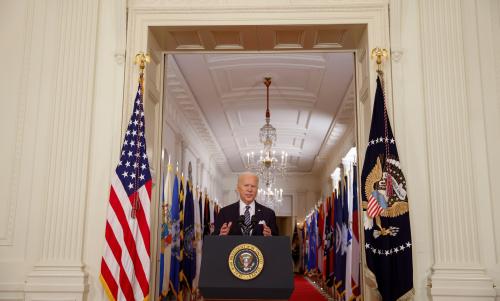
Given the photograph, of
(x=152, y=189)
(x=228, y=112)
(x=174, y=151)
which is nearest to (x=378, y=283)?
(x=152, y=189)

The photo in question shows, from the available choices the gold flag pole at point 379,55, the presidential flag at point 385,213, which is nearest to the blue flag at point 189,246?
the presidential flag at point 385,213

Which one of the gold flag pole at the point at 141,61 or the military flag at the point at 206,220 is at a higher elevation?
the gold flag pole at the point at 141,61

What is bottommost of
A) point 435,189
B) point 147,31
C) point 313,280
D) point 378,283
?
point 313,280

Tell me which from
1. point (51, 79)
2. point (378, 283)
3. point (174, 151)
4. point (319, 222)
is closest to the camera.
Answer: point (378, 283)

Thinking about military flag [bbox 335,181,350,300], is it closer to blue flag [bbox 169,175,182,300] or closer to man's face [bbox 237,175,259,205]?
blue flag [bbox 169,175,182,300]

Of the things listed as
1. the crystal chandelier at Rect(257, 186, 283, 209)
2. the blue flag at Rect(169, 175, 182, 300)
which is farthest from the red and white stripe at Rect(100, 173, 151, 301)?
the crystal chandelier at Rect(257, 186, 283, 209)

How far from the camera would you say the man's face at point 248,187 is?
16.3 feet

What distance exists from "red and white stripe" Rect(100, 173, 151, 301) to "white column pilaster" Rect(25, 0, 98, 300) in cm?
33

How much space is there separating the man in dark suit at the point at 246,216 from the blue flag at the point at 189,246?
5.36 m

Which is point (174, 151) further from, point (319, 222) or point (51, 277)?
point (51, 277)

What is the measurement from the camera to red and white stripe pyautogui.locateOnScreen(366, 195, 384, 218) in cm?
488

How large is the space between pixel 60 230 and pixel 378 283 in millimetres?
2990

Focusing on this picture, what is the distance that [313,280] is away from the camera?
20.5m

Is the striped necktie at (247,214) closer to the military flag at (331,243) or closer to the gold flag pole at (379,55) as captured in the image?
the gold flag pole at (379,55)
